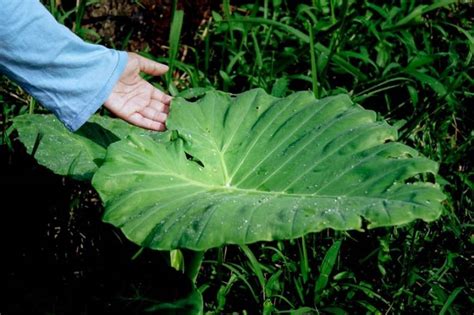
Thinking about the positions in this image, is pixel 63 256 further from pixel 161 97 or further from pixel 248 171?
pixel 248 171

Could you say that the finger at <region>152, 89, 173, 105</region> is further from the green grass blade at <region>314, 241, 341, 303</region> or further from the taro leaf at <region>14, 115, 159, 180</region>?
the green grass blade at <region>314, 241, 341, 303</region>

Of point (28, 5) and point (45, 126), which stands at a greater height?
point (28, 5)

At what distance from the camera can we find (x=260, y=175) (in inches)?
72.0

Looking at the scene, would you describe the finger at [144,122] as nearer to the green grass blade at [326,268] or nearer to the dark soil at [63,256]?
the dark soil at [63,256]

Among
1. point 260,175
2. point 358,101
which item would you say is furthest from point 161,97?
point 358,101

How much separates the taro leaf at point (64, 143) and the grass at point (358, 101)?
0.35 m

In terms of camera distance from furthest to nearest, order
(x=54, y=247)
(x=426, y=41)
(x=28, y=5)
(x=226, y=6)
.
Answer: (x=426, y=41)
(x=226, y=6)
(x=54, y=247)
(x=28, y=5)

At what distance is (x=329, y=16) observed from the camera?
3.23 meters

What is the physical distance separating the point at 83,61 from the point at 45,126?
430 millimetres

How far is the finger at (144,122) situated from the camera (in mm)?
1989

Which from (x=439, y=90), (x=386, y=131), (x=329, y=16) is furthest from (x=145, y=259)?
(x=329, y=16)

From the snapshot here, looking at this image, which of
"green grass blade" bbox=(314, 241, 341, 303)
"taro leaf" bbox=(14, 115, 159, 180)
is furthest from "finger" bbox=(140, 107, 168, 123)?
"green grass blade" bbox=(314, 241, 341, 303)

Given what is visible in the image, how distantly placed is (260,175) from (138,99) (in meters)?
0.39

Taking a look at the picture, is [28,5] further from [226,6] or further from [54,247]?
[226,6]
